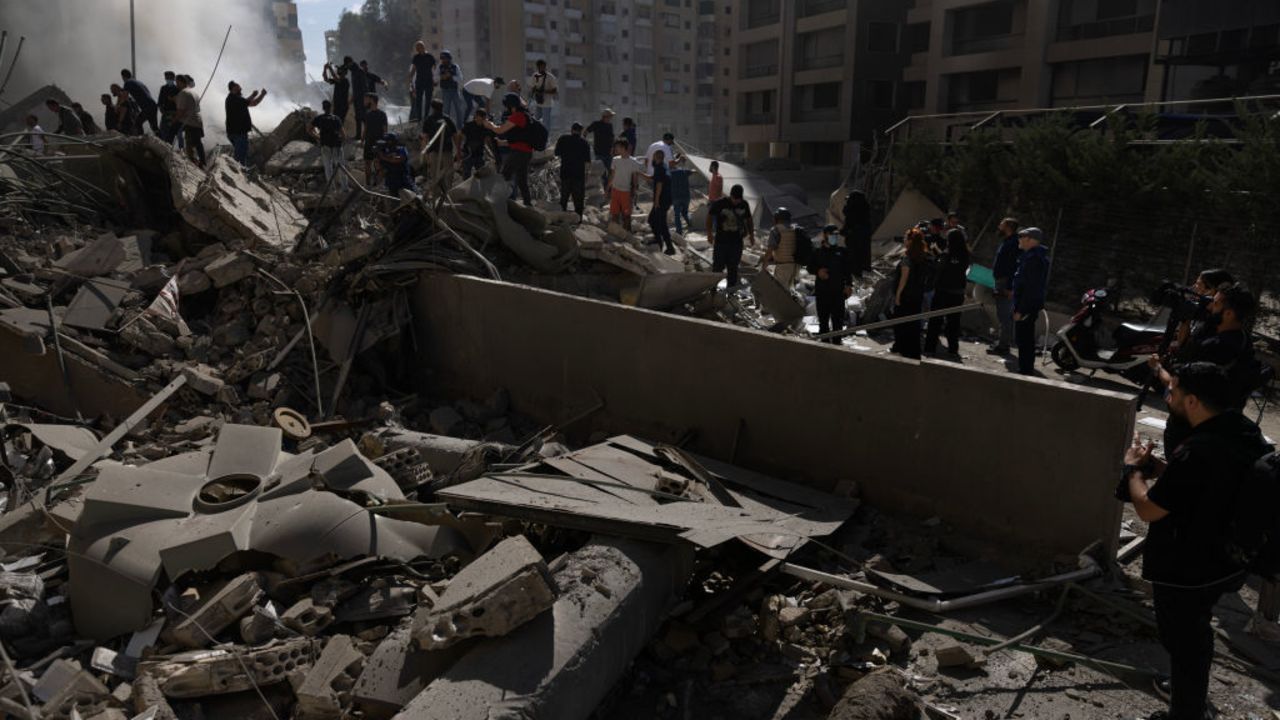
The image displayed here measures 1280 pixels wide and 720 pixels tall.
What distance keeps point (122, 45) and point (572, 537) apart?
152 ft

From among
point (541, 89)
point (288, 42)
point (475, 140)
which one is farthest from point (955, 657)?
point (288, 42)

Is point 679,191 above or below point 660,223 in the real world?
above

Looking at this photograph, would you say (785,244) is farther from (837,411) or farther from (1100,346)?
(837,411)

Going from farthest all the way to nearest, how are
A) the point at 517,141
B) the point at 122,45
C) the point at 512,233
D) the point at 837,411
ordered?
the point at 122,45 → the point at 517,141 → the point at 512,233 → the point at 837,411

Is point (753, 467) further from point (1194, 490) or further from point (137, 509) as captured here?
point (137, 509)

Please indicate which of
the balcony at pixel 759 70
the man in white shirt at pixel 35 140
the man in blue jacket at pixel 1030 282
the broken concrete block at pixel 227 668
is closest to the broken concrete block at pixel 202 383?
the broken concrete block at pixel 227 668

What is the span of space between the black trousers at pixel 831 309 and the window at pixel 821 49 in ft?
96.2

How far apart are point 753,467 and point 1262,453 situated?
327 cm

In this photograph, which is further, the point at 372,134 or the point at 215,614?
the point at 372,134

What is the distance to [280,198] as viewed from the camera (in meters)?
13.1

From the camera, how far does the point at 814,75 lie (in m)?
38.0

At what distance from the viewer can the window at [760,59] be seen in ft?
136

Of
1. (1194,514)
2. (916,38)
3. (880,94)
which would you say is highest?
(916,38)

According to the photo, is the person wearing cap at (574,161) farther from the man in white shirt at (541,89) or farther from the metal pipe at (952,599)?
the metal pipe at (952,599)
